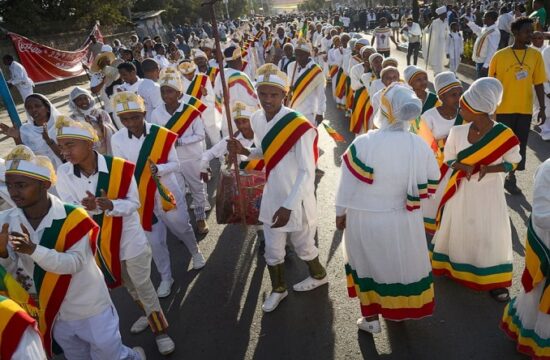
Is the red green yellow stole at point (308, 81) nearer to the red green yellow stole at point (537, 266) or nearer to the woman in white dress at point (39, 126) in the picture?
the woman in white dress at point (39, 126)

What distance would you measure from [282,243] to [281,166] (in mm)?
732

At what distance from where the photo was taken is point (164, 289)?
4.66 meters

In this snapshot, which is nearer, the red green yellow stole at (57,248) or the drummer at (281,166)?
the red green yellow stole at (57,248)

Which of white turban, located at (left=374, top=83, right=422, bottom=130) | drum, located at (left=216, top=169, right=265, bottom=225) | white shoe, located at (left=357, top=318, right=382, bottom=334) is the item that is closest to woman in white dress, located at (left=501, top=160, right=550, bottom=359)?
white turban, located at (left=374, top=83, right=422, bottom=130)

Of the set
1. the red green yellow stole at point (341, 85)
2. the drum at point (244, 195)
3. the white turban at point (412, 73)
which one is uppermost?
the white turban at point (412, 73)

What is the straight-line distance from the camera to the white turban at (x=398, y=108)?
3002 mm

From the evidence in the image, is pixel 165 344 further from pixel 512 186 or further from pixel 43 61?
pixel 43 61

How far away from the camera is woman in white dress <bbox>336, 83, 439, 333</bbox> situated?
314cm

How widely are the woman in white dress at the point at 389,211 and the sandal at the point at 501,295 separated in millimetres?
858

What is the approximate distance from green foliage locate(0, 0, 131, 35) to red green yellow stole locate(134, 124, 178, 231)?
24.0 m

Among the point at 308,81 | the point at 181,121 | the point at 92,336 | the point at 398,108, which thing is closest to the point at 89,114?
the point at 181,121

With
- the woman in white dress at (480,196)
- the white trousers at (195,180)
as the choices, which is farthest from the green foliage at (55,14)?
the woman in white dress at (480,196)

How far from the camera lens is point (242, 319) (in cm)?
416

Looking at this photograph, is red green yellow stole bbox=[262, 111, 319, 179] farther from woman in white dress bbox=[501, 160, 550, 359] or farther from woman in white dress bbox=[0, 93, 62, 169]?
woman in white dress bbox=[0, 93, 62, 169]
